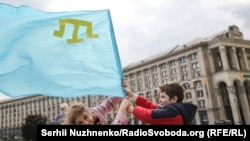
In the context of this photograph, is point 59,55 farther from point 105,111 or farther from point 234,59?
point 234,59

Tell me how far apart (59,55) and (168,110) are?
2.21 m

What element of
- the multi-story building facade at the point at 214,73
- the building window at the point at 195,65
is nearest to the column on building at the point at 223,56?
the multi-story building facade at the point at 214,73

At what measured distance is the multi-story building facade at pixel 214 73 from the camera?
65.9m

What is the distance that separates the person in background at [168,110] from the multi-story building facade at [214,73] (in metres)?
60.0

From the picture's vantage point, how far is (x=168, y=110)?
10.8 feet

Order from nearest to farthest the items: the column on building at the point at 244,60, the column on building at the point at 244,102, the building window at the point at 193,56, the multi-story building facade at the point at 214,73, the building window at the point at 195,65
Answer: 1. the multi-story building facade at the point at 214,73
2. the column on building at the point at 244,102
3. the building window at the point at 195,65
4. the building window at the point at 193,56
5. the column on building at the point at 244,60

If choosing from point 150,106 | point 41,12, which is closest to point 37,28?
point 41,12

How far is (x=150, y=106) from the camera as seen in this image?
4023mm

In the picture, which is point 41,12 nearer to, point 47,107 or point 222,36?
point 222,36

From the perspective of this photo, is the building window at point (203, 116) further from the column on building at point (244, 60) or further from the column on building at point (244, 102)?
the column on building at point (244, 60)

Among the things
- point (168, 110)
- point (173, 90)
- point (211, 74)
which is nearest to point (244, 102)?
point (211, 74)

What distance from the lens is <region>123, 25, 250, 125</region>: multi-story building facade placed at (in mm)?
65938

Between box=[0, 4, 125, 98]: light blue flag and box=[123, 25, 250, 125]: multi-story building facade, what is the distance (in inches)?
2320

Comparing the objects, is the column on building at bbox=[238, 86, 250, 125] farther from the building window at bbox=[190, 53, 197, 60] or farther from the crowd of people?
the crowd of people
